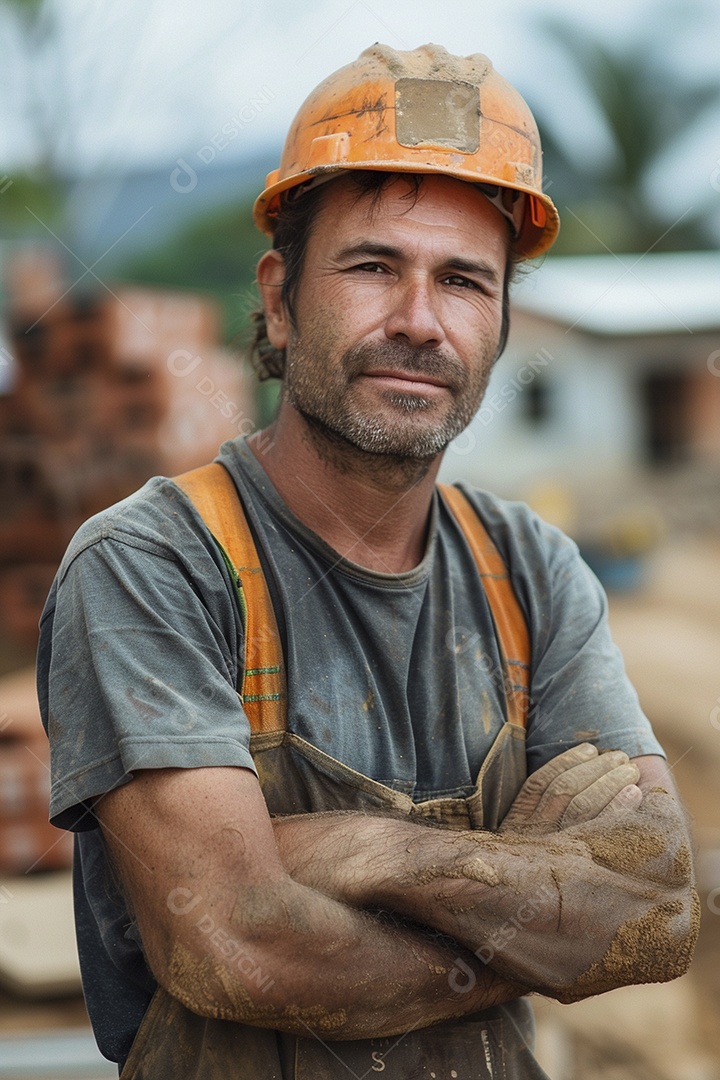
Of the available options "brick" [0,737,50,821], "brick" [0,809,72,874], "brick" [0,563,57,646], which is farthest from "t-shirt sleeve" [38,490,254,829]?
"brick" [0,563,57,646]

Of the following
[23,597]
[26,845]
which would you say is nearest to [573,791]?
[26,845]

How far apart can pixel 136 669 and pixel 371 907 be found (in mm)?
606

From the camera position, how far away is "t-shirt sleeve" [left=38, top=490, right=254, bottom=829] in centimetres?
192

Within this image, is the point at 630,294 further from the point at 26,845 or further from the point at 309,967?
the point at 309,967

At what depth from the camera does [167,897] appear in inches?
73.5

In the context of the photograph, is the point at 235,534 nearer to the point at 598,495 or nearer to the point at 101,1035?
the point at 101,1035

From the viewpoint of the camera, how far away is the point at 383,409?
2.35 metres

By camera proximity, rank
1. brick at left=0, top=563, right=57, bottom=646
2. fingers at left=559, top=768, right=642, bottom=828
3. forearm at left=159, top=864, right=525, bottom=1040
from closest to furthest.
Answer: forearm at left=159, top=864, right=525, bottom=1040, fingers at left=559, top=768, right=642, bottom=828, brick at left=0, top=563, right=57, bottom=646

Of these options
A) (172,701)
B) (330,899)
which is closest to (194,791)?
(172,701)

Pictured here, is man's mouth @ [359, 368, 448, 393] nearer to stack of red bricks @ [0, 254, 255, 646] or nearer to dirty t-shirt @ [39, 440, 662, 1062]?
dirty t-shirt @ [39, 440, 662, 1062]

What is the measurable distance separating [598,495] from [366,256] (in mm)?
20092

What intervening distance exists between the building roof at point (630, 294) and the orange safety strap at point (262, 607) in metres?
20.2

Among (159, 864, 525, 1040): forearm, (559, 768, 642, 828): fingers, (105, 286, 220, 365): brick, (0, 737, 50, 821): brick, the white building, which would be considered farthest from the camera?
the white building

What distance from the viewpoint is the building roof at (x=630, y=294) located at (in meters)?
23.6
